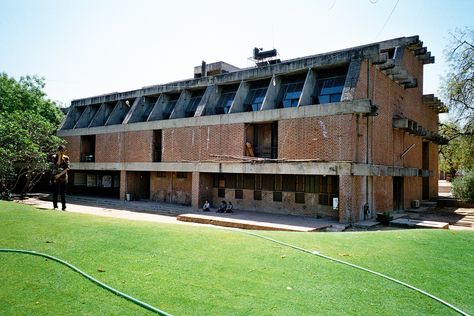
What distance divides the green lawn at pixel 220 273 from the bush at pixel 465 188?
2160 cm

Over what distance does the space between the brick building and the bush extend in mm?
2154

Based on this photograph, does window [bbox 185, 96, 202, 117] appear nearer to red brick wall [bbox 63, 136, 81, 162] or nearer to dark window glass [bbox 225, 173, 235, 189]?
dark window glass [bbox 225, 173, 235, 189]

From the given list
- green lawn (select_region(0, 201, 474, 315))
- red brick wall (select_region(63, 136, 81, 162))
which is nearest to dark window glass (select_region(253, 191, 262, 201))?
green lawn (select_region(0, 201, 474, 315))

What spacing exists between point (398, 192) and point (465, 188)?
7.85 meters

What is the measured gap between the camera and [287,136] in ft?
62.4

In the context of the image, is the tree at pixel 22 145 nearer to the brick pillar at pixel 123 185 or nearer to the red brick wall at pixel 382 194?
the brick pillar at pixel 123 185

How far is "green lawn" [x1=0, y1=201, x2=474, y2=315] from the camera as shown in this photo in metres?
4.93

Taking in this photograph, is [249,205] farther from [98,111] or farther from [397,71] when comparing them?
[98,111]

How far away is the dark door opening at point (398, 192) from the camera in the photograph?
23.5 meters

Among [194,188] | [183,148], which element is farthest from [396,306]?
[183,148]

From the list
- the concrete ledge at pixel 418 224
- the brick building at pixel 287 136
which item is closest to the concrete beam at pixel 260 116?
the brick building at pixel 287 136

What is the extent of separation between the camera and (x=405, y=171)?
22.9m

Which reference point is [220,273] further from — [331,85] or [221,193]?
[221,193]

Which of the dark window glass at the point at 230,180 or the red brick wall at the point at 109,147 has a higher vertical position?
the red brick wall at the point at 109,147
